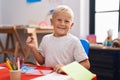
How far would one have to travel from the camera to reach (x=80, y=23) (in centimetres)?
246

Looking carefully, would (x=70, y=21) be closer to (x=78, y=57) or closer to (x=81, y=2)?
(x=78, y=57)

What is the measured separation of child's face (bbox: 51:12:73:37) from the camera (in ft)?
3.80

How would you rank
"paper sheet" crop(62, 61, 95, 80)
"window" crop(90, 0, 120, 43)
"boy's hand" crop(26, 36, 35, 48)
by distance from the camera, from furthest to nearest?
"window" crop(90, 0, 120, 43), "boy's hand" crop(26, 36, 35, 48), "paper sheet" crop(62, 61, 95, 80)

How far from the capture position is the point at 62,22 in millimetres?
1170

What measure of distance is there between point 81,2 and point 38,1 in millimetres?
689

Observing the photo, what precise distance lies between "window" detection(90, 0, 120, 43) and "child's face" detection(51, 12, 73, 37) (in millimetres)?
1371

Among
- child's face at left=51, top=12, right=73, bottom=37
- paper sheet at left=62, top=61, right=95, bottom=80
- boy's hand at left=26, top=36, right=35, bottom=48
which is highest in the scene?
child's face at left=51, top=12, right=73, bottom=37

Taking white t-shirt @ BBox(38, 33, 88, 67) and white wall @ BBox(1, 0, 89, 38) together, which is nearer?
white t-shirt @ BBox(38, 33, 88, 67)

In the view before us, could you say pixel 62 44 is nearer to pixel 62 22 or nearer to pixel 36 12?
pixel 62 22

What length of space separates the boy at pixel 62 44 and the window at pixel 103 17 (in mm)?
1357

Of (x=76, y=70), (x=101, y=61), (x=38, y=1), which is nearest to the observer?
(x=76, y=70)

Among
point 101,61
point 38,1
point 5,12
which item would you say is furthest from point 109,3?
point 5,12

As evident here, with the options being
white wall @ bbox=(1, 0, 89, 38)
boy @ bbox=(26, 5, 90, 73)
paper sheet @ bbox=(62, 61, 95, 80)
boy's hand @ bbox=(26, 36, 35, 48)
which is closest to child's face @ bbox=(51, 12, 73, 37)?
boy @ bbox=(26, 5, 90, 73)

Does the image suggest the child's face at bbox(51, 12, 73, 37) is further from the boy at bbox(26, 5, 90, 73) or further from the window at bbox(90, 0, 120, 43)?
the window at bbox(90, 0, 120, 43)
